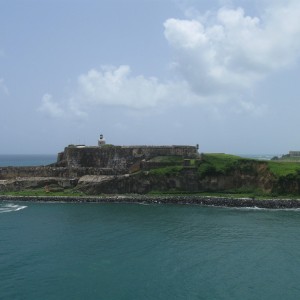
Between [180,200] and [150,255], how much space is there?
2715 centimetres

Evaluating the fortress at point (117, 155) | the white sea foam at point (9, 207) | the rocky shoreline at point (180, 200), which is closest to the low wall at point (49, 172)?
the fortress at point (117, 155)

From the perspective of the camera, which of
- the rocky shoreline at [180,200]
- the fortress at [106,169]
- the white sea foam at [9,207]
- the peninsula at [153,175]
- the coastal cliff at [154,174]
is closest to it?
the white sea foam at [9,207]

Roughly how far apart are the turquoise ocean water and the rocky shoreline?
190 inches

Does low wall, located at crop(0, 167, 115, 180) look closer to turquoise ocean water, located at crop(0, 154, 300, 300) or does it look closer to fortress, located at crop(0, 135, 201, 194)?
fortress, located at crop(0, 135, 201, 194)

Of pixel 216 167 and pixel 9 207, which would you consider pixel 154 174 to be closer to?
pixel 216 167

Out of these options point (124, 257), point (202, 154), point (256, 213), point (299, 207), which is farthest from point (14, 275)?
point (202, 154)

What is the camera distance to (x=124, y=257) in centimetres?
3170

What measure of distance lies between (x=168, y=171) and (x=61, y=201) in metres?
16.5

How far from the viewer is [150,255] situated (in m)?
32.4

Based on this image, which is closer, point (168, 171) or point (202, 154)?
point (168, 171)

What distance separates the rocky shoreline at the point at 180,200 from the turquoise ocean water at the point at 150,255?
190 inches

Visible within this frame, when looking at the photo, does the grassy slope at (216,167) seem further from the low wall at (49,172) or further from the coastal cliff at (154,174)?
the low wall at (49,172)

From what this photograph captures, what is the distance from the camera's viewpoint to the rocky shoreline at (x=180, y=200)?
55.7 metres

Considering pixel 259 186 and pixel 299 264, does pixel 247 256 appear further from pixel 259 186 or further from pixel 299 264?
pixel 259 186
